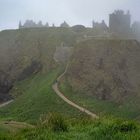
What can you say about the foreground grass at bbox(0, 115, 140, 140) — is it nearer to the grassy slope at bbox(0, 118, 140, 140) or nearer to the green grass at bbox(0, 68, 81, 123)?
the grassy slope at bbox(0, 118, 140, 140)

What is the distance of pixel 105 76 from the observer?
75938mm

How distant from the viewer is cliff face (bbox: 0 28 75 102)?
103 m

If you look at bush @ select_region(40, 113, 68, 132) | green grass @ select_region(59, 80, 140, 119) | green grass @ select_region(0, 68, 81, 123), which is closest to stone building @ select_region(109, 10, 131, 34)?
green grass @ select_region(0, 68, 81, 123)

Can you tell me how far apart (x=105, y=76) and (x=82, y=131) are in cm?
6383

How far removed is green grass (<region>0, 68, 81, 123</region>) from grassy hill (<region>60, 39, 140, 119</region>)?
283cm

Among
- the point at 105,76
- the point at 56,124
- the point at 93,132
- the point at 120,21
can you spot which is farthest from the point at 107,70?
the point at 93,132

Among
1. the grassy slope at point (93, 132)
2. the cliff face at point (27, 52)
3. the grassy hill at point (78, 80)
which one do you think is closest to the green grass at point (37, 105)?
the grassy hill at point (78, 80)

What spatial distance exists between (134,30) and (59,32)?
22.3 m

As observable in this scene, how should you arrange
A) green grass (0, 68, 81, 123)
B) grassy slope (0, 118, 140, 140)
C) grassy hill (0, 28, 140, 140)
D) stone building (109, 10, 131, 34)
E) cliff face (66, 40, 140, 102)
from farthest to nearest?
stone building (109, 10, 131, 34)
cliff face (66, 40, 140, 102)
grassy hill (0, 28, 140, 140)
green grass (0, 68, 81, 123)
grassy slope (0, 118, 140, 140)

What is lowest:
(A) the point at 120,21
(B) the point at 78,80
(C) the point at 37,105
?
(C) the point at 37,105

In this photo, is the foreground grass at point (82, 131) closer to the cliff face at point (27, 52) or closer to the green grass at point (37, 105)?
the green grass at point (37, 105)

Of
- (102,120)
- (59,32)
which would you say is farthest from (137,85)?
(102,120)

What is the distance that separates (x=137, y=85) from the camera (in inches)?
2825

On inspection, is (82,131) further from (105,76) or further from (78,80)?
(78,80)
